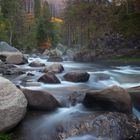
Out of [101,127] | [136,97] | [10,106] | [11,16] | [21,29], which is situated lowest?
[101,127]

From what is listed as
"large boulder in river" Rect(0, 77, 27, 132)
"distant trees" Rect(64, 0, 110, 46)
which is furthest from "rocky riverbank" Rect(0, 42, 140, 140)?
"distant trees" Rect(64, 0, 110, 46)

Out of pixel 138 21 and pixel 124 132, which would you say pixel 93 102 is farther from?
pixel 138 21

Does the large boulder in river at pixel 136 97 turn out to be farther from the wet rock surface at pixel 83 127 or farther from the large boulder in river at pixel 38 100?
the large boulder in river at pixel 38 100

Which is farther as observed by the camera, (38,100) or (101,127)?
(38,100)

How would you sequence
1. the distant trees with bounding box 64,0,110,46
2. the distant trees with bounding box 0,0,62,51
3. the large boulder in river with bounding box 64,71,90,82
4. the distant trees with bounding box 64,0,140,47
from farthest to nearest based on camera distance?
the distant trees with bounding box 0,0,62,51, the distant trees with bounding box 64,0,110,46, the distant trees with bounding box 64,0,140,47, the large boulder in river with bounding box 64,71,90,82

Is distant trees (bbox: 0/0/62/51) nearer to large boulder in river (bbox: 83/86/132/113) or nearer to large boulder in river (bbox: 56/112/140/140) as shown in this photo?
large boulder in river (bbox: 83/86/132/113)

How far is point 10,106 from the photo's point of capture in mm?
8375

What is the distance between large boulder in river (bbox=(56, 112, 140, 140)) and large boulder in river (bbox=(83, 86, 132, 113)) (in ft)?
1.72

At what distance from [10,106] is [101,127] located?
7.55ft

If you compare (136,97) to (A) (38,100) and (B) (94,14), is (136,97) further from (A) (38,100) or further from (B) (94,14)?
(B) (94,14)

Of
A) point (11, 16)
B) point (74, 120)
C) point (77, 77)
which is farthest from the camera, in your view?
point (11, 16)

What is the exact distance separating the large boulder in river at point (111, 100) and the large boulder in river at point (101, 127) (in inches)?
20.6

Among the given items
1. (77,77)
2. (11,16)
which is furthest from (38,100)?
(11,16)

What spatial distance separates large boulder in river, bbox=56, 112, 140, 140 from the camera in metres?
8.53
